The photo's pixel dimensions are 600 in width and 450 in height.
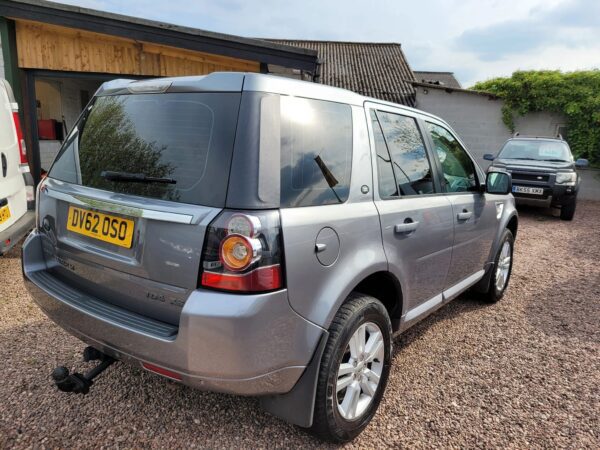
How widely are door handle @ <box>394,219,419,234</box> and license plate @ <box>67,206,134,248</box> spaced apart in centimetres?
139

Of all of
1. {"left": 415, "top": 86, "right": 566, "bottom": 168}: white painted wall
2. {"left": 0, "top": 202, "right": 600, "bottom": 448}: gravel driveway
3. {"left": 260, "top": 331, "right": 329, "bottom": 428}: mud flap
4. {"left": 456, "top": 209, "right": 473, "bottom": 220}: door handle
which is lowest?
{"left": 0, "top": 202, "right": 600, "bottom": 448}: gravel driveway

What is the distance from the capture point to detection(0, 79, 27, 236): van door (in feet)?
13.2

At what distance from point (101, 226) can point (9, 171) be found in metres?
2.93

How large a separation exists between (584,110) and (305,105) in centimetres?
1509

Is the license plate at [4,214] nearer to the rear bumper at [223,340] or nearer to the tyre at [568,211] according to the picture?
the rear bumper at [223,340]

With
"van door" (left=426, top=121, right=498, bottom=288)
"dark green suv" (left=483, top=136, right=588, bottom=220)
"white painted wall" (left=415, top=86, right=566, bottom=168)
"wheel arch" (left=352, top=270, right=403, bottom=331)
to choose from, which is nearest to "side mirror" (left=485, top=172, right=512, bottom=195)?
"van door" (left=426, top=121, right=498, bottom=288)

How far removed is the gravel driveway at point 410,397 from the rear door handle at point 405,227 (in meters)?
1.03

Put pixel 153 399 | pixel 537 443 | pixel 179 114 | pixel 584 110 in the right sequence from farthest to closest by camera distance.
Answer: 1. pixel 584 110
2. pixel 153 399
3. pixel 537 443
4. pixel 179 114

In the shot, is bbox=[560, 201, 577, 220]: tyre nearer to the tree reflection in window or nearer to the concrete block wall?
the concrete block wall

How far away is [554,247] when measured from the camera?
706 cm

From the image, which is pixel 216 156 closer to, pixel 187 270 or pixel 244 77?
pixel 244 77

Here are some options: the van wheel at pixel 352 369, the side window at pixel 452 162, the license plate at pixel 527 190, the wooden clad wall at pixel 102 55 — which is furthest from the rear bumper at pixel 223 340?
the license plate at pixel 527 190

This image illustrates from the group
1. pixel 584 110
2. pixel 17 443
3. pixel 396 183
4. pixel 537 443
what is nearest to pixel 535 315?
pixel 537 443

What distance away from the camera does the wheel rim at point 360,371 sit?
214 cm
